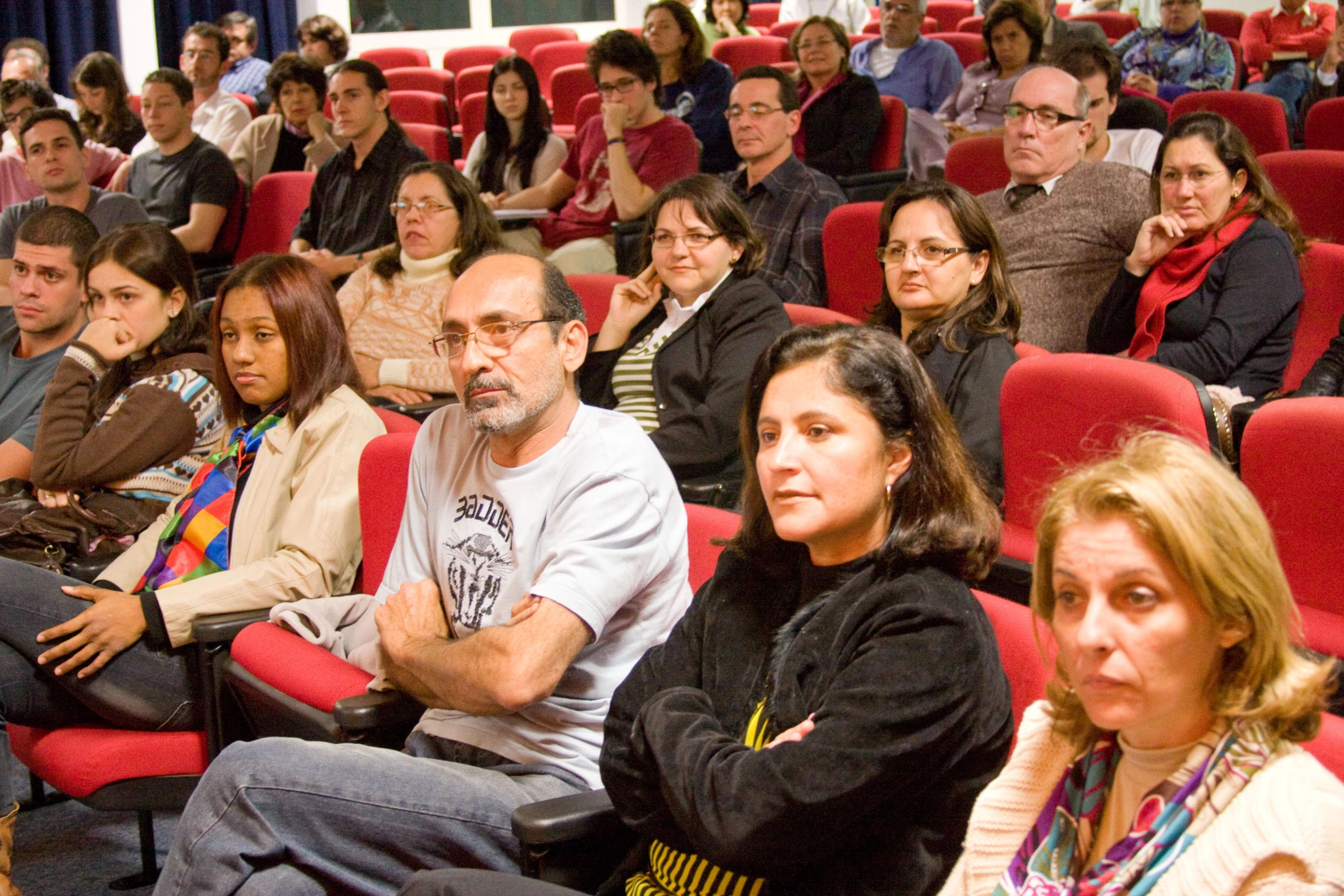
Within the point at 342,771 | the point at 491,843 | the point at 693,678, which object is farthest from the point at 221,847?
the point at 693,678

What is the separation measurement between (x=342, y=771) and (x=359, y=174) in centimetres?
305

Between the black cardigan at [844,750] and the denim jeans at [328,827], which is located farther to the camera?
the denim jeans at [328,827]

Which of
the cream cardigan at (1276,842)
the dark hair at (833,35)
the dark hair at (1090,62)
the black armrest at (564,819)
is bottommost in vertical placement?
the black armrest at (564,819)

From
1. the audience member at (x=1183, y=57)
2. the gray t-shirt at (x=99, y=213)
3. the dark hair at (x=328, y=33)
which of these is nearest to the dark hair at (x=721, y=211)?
the gray t-shirt at (x=99, y=213)

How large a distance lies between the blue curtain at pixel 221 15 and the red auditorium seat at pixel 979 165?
5.86 meters

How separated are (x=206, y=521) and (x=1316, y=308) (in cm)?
224

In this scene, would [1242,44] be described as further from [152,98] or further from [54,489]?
[54,489]

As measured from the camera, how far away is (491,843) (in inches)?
56.2

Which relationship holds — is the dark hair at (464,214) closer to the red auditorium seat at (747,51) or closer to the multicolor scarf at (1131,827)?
the multicolor scarf at (1131,827)

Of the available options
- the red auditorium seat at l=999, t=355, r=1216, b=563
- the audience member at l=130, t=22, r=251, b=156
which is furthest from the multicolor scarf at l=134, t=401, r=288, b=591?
the audience member at l=130, t=22, r=251, b=156

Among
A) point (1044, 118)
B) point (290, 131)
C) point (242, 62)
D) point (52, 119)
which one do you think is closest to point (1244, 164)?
point (1044, 118)

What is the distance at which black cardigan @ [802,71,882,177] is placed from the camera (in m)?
4.25

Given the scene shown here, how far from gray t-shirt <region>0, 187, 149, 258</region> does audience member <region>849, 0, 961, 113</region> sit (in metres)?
2.87

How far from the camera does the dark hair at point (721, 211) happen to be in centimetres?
262
